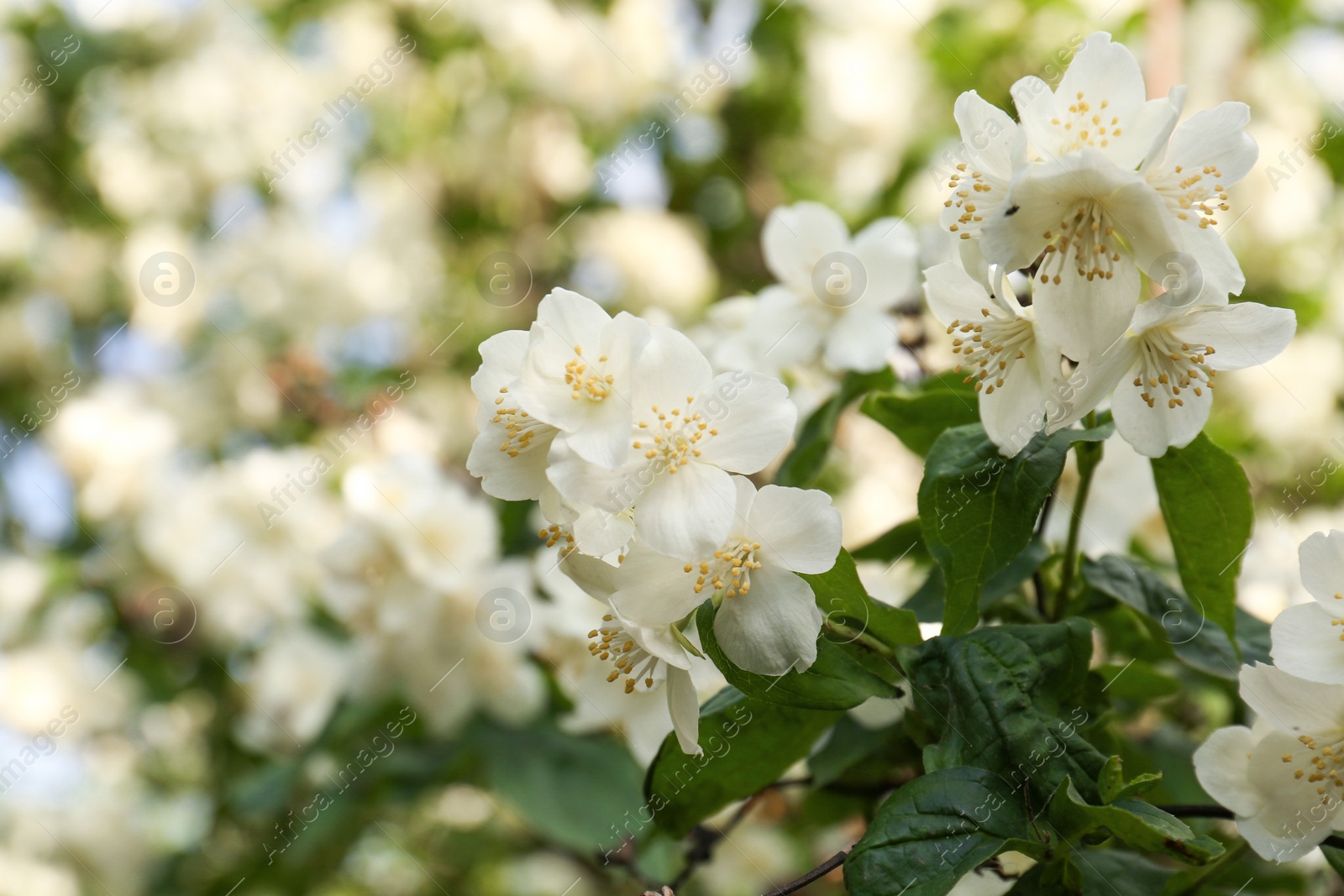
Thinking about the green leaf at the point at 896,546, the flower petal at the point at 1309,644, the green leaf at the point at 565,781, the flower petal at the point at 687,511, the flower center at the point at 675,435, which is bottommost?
the green leaf at the point at 565,781

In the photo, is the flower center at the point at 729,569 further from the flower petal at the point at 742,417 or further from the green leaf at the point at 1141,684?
the green leaf at the point at 1141,684

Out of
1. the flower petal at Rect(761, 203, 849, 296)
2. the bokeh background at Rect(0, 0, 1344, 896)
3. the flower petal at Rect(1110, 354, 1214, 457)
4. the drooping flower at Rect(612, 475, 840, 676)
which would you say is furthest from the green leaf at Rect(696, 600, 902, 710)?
the bokeh background at Rect(0, 0, 1344, 896)

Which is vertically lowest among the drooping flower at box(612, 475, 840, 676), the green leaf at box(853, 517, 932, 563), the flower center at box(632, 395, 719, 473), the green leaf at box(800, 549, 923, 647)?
the green leaf at box(853, 517, 932, 563)

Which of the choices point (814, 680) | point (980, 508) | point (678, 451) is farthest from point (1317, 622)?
point (678, 451)

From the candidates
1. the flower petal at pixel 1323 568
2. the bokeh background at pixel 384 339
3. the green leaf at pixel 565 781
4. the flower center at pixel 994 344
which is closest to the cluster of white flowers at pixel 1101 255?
the flower center at pixel 994 344

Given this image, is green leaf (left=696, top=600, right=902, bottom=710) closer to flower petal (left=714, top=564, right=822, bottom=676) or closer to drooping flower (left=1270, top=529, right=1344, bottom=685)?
flower petal (left=714, top=564, right=822, bottom=676)

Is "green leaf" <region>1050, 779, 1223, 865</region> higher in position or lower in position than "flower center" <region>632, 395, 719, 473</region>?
lower
